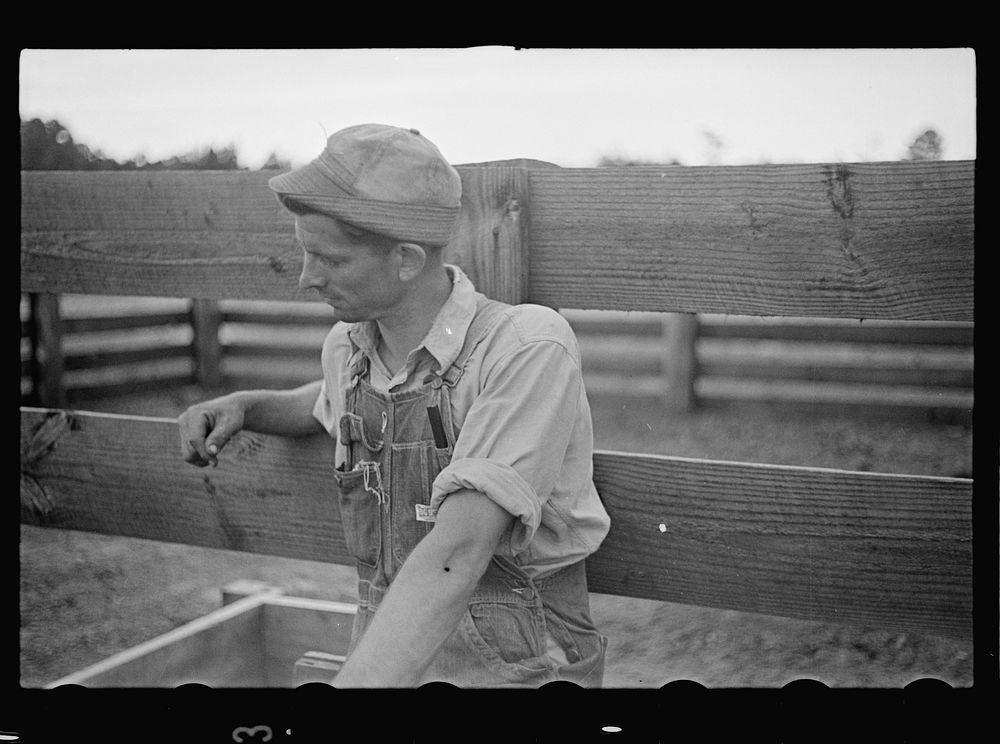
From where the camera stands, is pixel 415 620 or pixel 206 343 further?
pixel 206 343

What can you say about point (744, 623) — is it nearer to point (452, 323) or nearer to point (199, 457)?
point (452, 323)

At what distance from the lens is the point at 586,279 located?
1792mm

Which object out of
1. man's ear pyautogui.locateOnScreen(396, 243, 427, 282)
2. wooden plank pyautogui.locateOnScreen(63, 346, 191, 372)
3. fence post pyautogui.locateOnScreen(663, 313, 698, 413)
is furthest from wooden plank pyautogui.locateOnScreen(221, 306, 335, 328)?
fence post pyautogui.locateOnScreen(663, 313, 698, 413)

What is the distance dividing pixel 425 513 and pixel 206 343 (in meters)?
0.56

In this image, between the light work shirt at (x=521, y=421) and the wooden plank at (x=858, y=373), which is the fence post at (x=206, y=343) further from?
the wooden plank at (x=858, y=373)

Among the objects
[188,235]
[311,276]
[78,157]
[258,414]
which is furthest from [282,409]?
[78,157]

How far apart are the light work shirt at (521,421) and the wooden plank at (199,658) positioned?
0.58m

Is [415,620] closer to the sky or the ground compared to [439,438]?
closer to the ground

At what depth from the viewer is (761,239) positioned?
1.74 m

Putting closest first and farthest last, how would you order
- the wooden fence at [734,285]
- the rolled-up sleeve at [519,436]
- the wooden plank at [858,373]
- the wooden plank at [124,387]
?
the rolled-up sleeve at [519,436] → the wooden fence at [734,285] → the wooden plank at [858,373] → the wooden plank at [124,387]

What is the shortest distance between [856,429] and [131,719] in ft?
4.76

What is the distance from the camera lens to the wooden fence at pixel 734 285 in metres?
1.73

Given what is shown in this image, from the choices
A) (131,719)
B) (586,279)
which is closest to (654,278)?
(586,279)

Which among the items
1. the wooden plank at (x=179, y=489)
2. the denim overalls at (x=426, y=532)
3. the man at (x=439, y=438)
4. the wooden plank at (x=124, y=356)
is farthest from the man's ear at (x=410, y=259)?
the wooden plank at (x=124, y=356)
